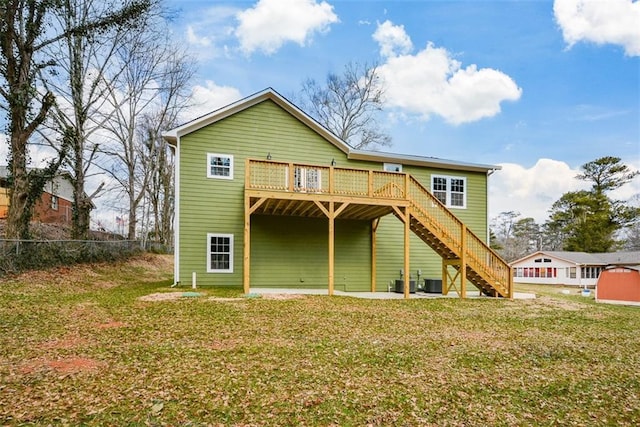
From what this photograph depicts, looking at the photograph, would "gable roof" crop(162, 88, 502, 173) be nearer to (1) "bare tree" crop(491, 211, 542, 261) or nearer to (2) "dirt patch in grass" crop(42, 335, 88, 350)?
(2) "dirt patch in grass" crop(42, 335, 88, 350)

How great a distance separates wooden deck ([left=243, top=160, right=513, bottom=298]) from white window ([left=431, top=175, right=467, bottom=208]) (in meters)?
2.36

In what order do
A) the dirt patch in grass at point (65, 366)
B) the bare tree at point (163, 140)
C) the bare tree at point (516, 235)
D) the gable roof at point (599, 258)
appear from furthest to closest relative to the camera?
the bare tree at point (516, 235), the gable roof at point (599, 258), the bare tree at point (163, 140), the dirt patch in grass at point (65, 366)

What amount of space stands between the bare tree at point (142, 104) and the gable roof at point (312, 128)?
10.3 metres

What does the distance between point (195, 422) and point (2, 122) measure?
625 inches

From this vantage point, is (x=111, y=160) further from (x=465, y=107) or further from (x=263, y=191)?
(x=465, y=107)

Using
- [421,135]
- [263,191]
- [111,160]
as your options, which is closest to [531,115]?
[421,135]

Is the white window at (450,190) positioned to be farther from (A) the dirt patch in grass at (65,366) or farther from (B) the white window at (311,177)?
(A) the dirt patch in grass at (65,366)

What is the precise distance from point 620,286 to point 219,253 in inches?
658

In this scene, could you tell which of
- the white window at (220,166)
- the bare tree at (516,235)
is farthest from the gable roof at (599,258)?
the white window at (220,166)

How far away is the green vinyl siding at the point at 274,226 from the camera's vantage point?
540 inches

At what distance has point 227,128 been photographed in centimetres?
1431

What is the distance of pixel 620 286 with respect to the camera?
16.4m

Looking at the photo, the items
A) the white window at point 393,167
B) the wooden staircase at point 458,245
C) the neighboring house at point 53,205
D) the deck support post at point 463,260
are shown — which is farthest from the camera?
the neighboring house at point 53,205

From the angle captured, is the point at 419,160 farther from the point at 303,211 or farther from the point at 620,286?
the point at 620,286
